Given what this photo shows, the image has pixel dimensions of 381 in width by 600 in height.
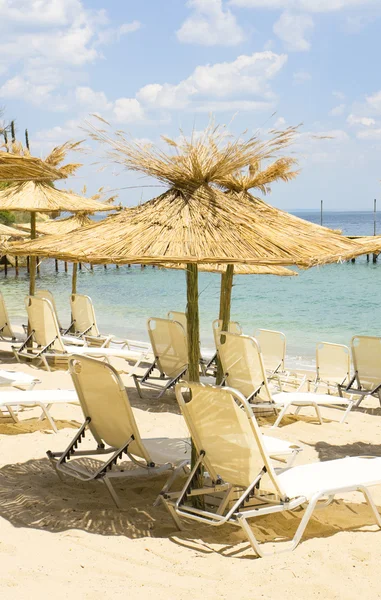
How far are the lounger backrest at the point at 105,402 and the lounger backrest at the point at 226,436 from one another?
43 cm

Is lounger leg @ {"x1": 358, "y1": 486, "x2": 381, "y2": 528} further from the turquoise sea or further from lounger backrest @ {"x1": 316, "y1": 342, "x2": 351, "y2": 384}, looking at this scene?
the turquoise sea

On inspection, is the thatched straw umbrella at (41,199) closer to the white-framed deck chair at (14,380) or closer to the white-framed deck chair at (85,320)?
the white-framed deck chair at (85,320)

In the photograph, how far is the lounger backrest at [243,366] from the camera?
20.9 feet

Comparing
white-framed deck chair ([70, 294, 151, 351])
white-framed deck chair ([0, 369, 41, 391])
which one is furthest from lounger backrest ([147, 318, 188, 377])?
white-framed deck chair ([70, 294, 151, 351])

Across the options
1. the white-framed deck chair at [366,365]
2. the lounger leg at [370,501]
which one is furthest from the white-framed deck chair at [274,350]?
the lounger leg at [370,501]

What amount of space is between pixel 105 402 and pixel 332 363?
4.52 m

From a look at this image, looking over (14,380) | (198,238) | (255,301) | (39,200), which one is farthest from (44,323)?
(255,301)

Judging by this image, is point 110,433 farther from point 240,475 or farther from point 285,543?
point 285,543

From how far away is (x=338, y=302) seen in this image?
33.7 meters

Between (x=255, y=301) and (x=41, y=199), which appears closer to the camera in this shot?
(x=41, y=199)

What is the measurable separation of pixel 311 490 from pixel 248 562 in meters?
0.53

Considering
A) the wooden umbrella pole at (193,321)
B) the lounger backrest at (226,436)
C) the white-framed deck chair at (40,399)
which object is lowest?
the white-framed deck chair at (40,399)

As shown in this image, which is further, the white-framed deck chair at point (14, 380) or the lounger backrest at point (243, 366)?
the white-framed deck chair at point (14, 380)

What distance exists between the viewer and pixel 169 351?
305 inches
